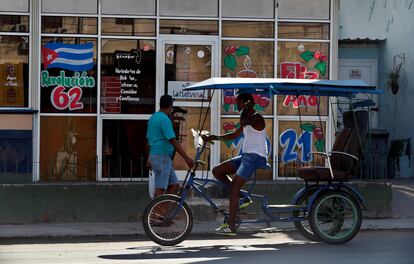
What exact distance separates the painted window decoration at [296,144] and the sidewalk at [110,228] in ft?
5.43

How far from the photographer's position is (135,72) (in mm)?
12648

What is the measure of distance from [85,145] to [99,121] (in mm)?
492

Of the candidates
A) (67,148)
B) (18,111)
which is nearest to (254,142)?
(67,148)

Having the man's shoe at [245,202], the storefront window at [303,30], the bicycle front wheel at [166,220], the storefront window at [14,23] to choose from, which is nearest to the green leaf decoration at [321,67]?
the storefront window at [303,30]

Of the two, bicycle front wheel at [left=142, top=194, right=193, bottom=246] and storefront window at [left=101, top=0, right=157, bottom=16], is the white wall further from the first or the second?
bicycle front wheel at [left=142, top=194, right=193, bottom=246]

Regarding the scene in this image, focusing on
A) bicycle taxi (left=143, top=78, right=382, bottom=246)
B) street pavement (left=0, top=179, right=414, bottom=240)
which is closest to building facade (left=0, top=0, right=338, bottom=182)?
street pavement (left=0, top=179, right=414, bottom=240)

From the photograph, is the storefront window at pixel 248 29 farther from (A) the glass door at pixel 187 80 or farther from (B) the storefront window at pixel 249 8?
(A) the glass door at pixel 187 80

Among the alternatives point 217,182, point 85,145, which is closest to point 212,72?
point 85,145

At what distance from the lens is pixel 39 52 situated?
1238 cm

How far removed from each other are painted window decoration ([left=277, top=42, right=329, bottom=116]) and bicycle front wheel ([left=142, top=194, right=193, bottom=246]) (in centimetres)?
439

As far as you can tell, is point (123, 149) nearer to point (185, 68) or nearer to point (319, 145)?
point (185, 68)

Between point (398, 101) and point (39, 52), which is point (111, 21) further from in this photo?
point (398, 101)

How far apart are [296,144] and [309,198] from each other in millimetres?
3458

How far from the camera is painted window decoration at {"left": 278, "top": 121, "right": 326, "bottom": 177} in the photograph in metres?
13.0
